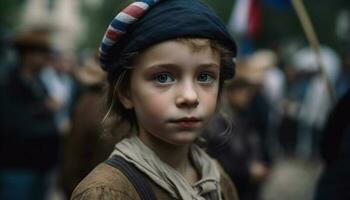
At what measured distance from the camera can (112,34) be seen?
2.53 m

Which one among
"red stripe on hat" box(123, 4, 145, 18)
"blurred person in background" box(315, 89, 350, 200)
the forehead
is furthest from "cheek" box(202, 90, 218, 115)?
"blurred person in background" box(315, 89, 350, 200)

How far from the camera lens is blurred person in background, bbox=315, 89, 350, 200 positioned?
4.11m

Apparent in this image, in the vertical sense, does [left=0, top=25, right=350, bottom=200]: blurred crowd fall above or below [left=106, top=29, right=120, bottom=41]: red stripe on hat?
below

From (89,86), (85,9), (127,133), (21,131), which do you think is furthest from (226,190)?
(85,9)

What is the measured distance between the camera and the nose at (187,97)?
243cm

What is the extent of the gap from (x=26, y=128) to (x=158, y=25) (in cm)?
428

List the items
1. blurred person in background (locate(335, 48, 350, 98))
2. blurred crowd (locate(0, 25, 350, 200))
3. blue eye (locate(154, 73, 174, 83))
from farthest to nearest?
blurred person in background (locate(335, 48, 350, 98)), blurred crowd (locate(0, 25, 350, 200)), blue eye (locate(154, 73, 174, 83))

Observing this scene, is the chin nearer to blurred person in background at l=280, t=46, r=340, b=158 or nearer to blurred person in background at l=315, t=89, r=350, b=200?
blurred person in background at l=315, t=89, r=350, b=200

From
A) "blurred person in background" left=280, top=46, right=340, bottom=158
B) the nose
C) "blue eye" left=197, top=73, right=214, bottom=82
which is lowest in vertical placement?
"blurred person in background" left=280, top=46, right=340, bottom=158

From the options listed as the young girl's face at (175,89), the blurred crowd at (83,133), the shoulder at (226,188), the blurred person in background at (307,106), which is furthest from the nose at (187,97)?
the blurred person in background at (307,106)

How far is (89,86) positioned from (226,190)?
2671 mm

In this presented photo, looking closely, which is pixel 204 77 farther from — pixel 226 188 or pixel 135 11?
pixel 226 188

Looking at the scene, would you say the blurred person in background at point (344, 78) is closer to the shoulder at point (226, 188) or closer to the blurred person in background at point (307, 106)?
the blurred person in background at point (307, 106)

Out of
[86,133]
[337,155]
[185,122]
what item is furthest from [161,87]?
[86,133]
